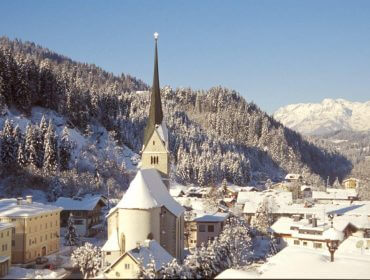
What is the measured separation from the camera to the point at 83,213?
225 feet

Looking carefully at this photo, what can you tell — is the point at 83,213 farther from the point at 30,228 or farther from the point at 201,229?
the point at 30,228

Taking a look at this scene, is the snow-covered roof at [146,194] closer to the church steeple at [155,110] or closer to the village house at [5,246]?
the church steeple at [155,110]

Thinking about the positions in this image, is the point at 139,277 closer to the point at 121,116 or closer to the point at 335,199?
the point at 335,199

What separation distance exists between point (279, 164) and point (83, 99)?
84801 mm

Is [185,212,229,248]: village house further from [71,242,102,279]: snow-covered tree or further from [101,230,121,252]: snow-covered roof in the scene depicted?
[71,242,102,279]: snow-covered tree

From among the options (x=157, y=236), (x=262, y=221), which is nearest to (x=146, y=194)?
(x=157, y=236)

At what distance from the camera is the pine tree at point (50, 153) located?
8419cm

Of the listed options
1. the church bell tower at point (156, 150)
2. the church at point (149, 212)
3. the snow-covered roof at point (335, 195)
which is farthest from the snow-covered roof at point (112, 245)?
the snow-covered roof at point (335, 195)

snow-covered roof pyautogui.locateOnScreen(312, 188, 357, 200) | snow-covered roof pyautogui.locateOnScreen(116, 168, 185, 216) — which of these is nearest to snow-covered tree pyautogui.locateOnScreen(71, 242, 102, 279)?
snow-covered roof pyautogui.locateOnScreen(116, 168, 185, 216)

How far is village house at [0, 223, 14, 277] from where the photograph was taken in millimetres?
44906

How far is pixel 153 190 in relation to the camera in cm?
4791

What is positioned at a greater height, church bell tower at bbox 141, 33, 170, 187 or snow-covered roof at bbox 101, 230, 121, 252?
church bell tower at bbox 141, 33, 170, 187

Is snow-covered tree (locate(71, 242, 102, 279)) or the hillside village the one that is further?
snow-covered tree (locate(71, 242, 102, 279))

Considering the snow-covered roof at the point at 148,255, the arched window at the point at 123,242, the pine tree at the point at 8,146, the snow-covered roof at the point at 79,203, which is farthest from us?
the pine tree at the point at 8,146
